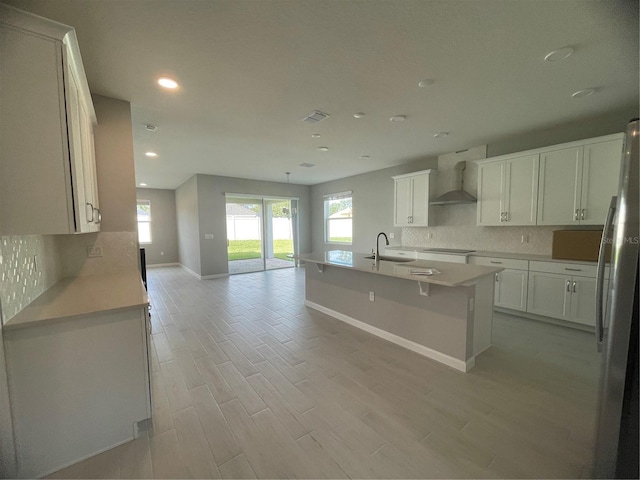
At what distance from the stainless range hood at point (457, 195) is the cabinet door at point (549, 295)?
1474 millimetres

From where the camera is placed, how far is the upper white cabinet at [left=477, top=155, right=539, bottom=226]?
3670mm

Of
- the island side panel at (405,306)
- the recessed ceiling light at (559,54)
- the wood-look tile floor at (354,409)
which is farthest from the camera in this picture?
the island side panel at (405,306)

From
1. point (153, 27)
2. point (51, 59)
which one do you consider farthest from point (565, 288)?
point (51, 59)

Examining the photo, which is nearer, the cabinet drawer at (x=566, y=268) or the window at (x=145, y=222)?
the cabinet drawer at (x=566, y=268)

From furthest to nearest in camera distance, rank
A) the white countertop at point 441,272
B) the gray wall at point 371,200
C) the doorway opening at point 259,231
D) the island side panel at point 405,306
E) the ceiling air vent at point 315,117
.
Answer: the doorway opening at point 259,231
the gray wall at point 371,200
the ceiling air vent at point 315,117
the island side panel at point 405,306
the white countertop at point 441,272

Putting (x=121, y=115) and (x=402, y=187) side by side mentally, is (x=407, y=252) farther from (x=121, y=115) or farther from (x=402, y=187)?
(x=121, y=115)

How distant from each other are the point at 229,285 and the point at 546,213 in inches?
234

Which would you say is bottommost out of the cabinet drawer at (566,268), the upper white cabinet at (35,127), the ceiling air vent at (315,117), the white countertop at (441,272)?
the cabinet drawer at (566,268)

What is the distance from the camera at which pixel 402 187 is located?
5.34 meters

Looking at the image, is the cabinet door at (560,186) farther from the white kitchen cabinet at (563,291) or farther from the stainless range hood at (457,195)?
the stainless range hood at (457,195)

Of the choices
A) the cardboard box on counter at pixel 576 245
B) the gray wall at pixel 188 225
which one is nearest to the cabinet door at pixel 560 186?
the cardboard box on counter at pixel 576 245

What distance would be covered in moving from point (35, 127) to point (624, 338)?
9.75 feet

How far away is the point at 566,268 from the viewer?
325 cm

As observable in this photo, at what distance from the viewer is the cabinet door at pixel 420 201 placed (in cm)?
490
